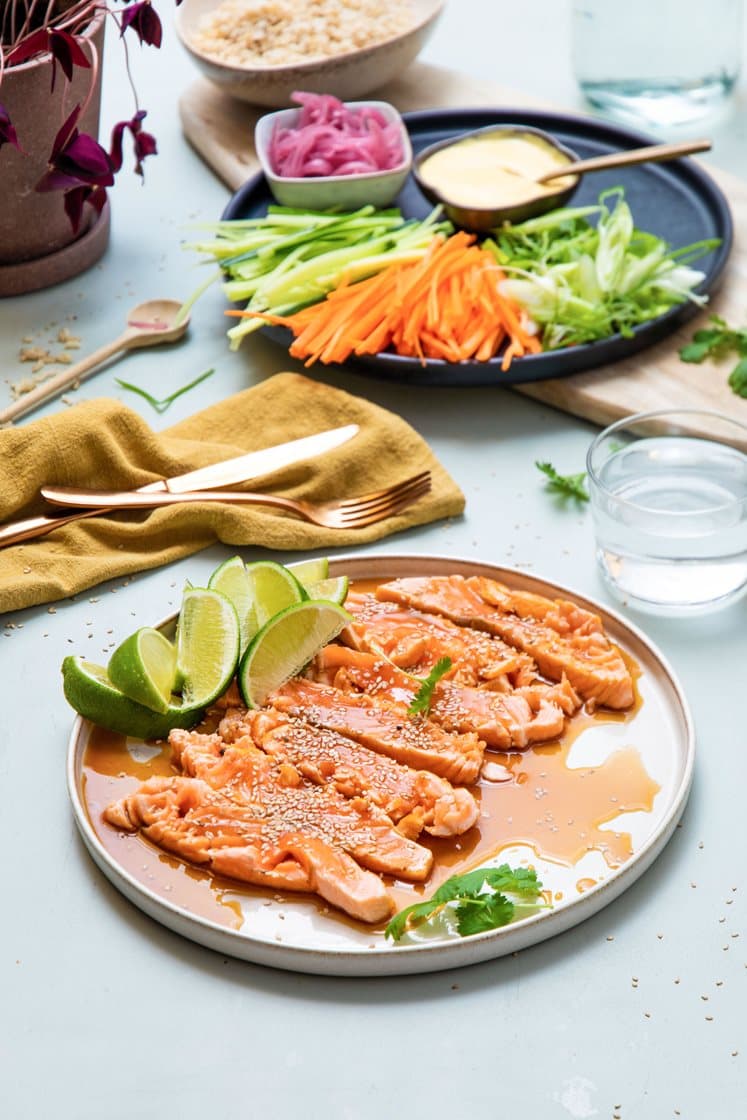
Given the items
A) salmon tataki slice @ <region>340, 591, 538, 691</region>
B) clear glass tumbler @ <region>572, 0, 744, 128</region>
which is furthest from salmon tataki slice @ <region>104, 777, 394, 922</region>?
clear glass tumbler @ <region>572, 0, 744, 128</region>

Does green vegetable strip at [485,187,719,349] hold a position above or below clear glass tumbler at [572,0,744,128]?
below

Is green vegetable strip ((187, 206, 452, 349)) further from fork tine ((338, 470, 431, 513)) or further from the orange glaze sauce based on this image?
the orange glaze sauce

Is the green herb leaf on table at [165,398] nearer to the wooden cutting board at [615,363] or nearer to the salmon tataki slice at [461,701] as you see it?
the wooden cutting board at [615,363]

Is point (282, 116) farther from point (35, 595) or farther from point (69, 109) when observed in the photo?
point (35, 595)

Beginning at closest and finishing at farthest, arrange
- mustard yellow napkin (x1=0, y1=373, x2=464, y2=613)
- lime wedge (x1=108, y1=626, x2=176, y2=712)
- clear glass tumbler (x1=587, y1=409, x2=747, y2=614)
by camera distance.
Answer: lime wedge (x1=108, y1=626, x2=176, y2=712)
clear glass tumbler (x1=587, y1=409, x2=747, y2=614)
mustard yellow napkin (x1=0, y1=373, x2=464, y2=613)

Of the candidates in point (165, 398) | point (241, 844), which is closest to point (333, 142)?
→ point (165, 398)

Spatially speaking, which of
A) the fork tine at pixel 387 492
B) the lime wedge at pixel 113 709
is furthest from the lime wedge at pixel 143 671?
the fork tine at pixel 387 492

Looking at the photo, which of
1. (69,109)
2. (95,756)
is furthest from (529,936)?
(69,109)
